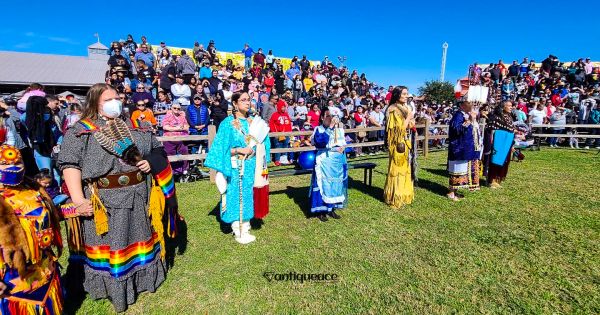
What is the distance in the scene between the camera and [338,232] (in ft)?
16.7

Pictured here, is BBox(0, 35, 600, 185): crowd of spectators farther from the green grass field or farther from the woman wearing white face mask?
the green grass field

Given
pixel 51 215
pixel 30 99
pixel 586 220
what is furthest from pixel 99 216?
pixel 586 220

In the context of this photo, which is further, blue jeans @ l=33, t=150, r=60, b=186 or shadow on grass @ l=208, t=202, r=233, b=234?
blue jeans @ l=33, t=150, r=60, b=186

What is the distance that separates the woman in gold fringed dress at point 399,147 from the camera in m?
5.93

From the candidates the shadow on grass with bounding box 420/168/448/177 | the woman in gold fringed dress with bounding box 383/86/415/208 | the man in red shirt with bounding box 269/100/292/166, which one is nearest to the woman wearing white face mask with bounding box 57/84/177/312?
the woman in gold fringed dress with bounding box 383/86/415/208

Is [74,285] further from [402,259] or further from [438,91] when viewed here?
[438,91]

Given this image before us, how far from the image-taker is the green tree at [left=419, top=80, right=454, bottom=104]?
35531 millimetres

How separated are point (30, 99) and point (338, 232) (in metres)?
5.87

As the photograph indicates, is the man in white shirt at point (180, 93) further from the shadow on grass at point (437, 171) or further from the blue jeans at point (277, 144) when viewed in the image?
the shadow on grass at point (437, 171)

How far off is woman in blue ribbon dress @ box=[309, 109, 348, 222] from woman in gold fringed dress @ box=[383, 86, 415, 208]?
3.54ft

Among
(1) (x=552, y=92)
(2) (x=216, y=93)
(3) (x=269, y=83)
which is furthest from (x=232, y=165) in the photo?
(1) (x=552, y=92)

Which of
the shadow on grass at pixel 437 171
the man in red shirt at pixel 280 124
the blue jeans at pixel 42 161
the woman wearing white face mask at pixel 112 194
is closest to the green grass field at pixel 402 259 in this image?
the woman wearing white face mask at pixel 112 194

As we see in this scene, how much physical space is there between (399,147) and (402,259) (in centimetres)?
227

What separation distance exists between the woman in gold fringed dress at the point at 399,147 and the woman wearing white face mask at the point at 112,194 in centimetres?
401
